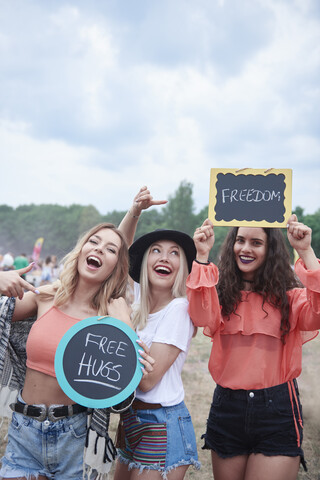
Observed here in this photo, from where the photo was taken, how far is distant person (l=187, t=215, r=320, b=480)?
213 cm

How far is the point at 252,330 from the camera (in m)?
2.28

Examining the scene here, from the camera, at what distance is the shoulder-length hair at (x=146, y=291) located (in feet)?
7.72

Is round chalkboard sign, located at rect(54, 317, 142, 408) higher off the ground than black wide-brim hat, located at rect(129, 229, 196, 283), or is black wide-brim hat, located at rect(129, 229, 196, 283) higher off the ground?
black wide-brim hat, located at rect(129, 229, 196, 283)

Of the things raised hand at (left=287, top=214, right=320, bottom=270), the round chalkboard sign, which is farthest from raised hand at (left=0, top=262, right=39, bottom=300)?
raised hand at (left=287, top=214, right=320, bottom=270)

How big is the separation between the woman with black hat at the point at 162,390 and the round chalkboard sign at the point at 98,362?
16 cm

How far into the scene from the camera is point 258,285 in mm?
2404

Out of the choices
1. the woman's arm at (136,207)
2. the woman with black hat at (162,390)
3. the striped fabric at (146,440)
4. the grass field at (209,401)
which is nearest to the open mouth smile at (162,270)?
the woman with black hat at (162,390)

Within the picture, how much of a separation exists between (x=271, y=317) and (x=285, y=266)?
0.32 meters

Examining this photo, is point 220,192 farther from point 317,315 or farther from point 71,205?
point 71,205

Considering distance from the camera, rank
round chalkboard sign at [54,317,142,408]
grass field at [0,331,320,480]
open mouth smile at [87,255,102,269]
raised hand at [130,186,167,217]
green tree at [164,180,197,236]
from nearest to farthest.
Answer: round chalkboard sign at [54,317,142,408] → open mouth smile at [87,255,102,269] → raised hand at [130,186,167,217] → grass field at [0,331,320,480] → green tree at [164,180,197,236]

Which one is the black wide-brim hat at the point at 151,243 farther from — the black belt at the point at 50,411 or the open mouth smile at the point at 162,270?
the black belt at the point at 50,411

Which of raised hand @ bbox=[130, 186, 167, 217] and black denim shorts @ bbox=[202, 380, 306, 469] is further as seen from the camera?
raised hand @ bbox=[130, 186, 167, 217]

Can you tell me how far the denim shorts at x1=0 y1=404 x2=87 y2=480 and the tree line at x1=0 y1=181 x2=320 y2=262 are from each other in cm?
5567

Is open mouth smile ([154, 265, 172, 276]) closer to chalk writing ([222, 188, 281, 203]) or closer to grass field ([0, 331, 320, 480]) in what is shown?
chalk writing ([222, 188, 281, 203])
